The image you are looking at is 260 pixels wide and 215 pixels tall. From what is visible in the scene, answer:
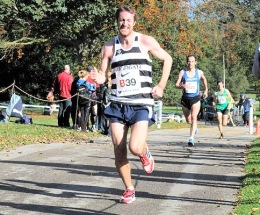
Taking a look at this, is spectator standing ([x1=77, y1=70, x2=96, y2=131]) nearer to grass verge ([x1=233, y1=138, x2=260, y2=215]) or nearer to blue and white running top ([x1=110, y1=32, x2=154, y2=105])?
grass verge ([x1=233, y1=138, x2=260, y2=215])

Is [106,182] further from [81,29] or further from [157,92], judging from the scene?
[81,29]

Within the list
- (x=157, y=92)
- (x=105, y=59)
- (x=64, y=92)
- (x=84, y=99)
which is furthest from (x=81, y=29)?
(x=157, y=92)

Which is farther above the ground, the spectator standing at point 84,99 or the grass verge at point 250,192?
the spectator standing at point 84,99

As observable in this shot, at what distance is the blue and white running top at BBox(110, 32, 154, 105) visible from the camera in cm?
789

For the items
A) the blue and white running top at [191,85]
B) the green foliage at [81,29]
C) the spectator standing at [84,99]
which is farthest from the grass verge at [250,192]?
the green foliage at [81,29]

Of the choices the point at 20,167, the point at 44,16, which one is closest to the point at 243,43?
the point at 44,16

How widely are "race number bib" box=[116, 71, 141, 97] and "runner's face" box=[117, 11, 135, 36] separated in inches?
17.7

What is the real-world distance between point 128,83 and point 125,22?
670mm

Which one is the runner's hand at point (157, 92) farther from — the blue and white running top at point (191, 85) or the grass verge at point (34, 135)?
the blue and white running top at point (191, 85)

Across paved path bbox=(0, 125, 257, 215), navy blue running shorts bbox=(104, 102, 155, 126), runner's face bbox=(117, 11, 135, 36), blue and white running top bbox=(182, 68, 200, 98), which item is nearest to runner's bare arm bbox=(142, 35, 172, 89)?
runner's face bbox=(117, 11, 135, 36)

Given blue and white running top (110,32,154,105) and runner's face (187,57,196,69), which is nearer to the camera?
blue and white running top (110,32,154,105)

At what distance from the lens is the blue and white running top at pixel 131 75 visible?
7887 mm

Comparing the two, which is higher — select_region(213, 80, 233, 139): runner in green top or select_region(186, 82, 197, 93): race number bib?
select_region(186, 82, 197, 93): race number bib

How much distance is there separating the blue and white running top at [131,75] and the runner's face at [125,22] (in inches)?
5.6
